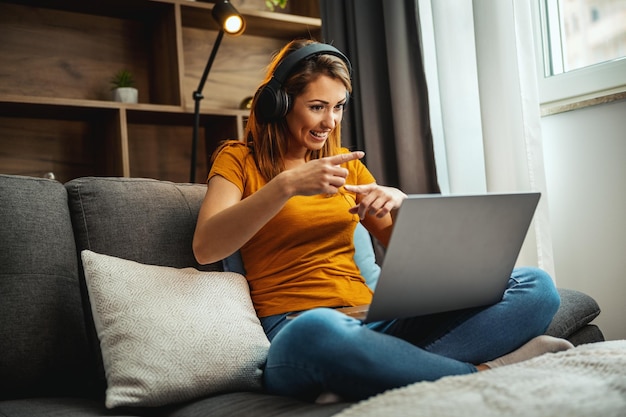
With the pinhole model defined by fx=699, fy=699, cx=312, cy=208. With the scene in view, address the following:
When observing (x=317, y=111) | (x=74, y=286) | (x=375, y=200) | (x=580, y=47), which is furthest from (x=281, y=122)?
(x=580, y=47)

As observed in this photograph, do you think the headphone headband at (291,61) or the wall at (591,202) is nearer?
the headphone headband at (291,61)

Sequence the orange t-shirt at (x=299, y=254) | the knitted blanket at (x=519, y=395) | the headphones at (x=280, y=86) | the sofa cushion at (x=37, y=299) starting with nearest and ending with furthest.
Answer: the knitted blanket at (x=519, y=395) → the sofa cushion at (x=37, y=299) → the orange t-shirt at (x=299, y=254) → the headphones at (x=280, y=86)

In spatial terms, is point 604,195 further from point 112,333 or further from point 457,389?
point 112,333

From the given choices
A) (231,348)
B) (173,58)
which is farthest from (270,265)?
(173,58)

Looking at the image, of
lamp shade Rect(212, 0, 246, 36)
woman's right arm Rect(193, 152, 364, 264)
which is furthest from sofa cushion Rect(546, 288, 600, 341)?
lamp shade Rect(212, 0, 246, 36)

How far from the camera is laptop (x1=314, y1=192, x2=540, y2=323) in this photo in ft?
3.30

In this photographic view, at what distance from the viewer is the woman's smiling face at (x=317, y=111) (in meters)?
1.54

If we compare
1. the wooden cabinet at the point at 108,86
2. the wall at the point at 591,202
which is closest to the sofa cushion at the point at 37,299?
the wooden cabinet at the point at 108,86

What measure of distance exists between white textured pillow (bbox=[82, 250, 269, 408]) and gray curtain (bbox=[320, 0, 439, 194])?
103 centimetres

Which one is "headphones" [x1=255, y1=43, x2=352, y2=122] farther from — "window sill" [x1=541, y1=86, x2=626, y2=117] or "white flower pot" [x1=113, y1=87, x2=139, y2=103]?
"white flower pot" [x1=113, y1=87, x2=139, y2=103]

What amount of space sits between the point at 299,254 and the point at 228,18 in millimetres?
1014

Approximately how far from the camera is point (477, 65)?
203 centimetres

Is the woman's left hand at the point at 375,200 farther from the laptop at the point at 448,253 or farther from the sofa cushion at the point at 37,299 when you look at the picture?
the sofa cushion at the point at 37,299

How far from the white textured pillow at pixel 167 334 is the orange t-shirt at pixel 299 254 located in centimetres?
11
